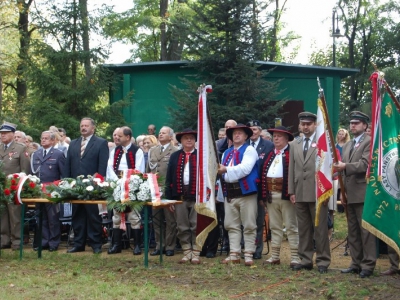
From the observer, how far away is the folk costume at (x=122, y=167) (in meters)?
11.4

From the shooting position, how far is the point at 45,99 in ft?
64.8

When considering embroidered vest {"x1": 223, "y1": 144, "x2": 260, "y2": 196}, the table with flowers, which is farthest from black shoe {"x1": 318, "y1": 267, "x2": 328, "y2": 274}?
the table with flowers

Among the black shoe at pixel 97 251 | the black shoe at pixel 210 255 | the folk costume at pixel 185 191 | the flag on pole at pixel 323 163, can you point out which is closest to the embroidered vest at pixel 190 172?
the folk costume at pixel 185 191

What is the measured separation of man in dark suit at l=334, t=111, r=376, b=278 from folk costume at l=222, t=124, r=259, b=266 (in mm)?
1379

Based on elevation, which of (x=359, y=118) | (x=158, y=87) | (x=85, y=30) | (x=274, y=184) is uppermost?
(x=85, y=30)

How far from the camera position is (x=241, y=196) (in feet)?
33.1

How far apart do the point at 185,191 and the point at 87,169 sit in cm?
190

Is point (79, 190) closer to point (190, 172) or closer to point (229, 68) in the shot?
point (190, 172)

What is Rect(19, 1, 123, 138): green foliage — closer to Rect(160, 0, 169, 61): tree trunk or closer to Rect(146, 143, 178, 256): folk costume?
Rect(146, 143, 178, 256): folk costume

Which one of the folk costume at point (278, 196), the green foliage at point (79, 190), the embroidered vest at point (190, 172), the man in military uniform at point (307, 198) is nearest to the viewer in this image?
the man in military uniform at point (307, 198)

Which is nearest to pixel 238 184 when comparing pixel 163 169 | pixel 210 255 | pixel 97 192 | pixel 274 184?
pixel 274 184

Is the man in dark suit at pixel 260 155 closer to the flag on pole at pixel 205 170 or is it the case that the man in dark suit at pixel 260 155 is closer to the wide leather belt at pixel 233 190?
the wide leather belt at pixel 233 190

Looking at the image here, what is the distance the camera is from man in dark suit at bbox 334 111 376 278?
8906mm

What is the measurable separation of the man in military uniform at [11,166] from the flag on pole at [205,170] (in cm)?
390
